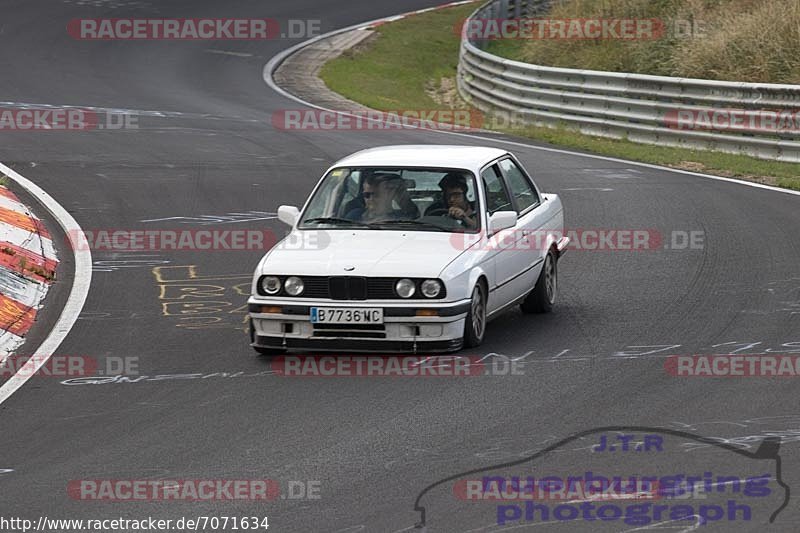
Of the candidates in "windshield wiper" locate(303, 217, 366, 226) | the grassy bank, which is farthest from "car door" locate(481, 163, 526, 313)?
the grassy bank

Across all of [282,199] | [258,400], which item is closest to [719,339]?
[258,400]

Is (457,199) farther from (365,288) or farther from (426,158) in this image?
(365,288)

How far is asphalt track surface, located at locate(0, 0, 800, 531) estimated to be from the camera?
7133 mm

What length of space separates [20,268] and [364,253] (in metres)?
3.94

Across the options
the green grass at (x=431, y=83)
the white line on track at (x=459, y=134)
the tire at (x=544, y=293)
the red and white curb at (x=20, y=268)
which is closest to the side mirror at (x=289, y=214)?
the tire at (x=544, y=293)

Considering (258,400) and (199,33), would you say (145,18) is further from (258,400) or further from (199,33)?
(258,400)

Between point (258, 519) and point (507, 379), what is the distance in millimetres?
3054

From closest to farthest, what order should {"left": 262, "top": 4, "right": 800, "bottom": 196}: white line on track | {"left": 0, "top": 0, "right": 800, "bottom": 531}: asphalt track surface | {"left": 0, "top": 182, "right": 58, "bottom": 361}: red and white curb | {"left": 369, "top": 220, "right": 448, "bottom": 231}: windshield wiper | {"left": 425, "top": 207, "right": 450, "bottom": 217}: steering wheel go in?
1. {"left": 0, "top": 0, "right": 800, "bottom": 531}: asphalt track surface
2. {"left": 369, "top": 220, "right": 448, "bottom": 231}: windshield wiper
3. {"left": 425, "top": 207, "right": 450, "bottom": 217}: steering wheel
4. {"left": 0, "top": 182, "right": 58, "bottom": 361}: red and white curb
5. {"left": 262, "top": 4, "right": 800, "bottom": 196}: white line on track

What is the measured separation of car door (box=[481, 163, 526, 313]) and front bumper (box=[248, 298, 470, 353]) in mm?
711

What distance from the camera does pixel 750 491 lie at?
22.0ft

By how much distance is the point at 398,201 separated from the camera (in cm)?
1070

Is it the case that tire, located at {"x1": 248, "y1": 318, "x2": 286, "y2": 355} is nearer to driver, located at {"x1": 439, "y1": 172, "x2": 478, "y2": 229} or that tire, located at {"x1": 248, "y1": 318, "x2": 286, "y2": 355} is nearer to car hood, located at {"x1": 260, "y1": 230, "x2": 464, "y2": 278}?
car hood, located at {"x1": 260, "y1": 230, "x2": 464, "y2": 278}

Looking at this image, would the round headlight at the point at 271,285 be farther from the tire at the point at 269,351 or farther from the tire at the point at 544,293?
the tire at the point at 544,293

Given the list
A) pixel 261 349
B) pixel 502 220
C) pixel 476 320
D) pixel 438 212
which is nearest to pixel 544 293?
pixel 502 220
